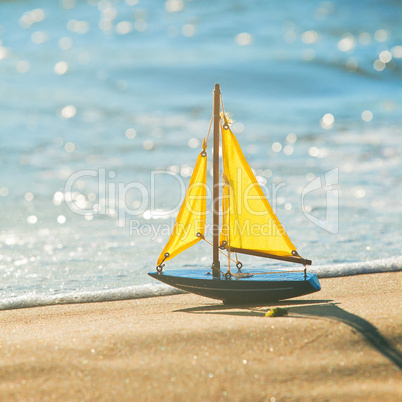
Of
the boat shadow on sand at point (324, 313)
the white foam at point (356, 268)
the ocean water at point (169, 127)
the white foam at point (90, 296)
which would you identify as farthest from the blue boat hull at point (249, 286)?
the white foam at point (356, 268)

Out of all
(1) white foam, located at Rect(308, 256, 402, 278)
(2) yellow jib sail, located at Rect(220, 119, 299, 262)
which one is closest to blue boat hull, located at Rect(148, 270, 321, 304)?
(2) yellow jib sail, located at Rect(220, 119, 299, 262)

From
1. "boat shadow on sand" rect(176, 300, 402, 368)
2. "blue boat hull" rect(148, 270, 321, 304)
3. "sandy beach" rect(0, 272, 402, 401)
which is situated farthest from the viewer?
"blue boat hull" rect(148, 270, 321, 304)

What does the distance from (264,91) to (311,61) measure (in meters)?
3.44

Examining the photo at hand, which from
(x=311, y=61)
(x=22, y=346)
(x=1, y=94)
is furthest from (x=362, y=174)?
(x=1, y=94)

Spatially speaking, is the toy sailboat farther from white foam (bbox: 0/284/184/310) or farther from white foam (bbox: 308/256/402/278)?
white foam (bbox: 308/256/402/278)

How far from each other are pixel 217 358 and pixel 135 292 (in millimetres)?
2540

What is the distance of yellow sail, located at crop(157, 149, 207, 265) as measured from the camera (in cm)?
536

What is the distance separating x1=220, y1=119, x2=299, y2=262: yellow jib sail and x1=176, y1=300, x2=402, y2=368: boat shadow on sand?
0.55 metres

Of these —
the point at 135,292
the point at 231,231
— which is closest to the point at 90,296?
the point at 135,292

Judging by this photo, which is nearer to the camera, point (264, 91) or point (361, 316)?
point (361, 316)

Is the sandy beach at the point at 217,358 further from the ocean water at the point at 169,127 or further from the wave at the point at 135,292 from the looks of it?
the ocean water at the point at 169,127

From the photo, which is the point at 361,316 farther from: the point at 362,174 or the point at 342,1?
the point at 342,1

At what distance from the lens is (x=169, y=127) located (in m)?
16.2

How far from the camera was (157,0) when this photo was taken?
29.5m
